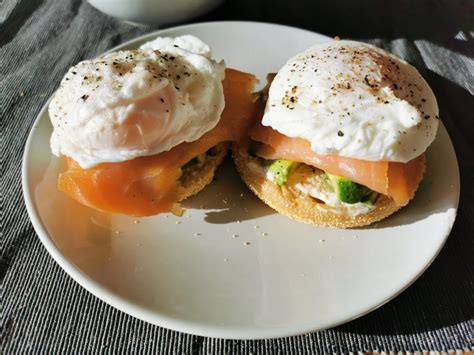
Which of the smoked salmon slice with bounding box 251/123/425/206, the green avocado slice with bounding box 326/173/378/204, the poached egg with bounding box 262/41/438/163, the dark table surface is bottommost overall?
the dark table surface

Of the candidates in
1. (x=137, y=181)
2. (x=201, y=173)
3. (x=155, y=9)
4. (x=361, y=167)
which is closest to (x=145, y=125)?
(x=137, y=181)

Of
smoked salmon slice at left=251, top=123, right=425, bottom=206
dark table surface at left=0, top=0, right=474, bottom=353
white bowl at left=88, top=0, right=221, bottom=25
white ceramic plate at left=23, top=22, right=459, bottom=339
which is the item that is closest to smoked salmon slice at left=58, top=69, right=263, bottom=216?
white ceramic plate at left=23, top=22, right=459, bottom=339

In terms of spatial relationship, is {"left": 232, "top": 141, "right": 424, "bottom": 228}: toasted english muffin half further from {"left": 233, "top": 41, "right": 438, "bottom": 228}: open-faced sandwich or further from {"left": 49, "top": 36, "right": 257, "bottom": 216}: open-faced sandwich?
{"left": 49, "top": 36, "right": 257, "bottom": 216}: open-faced sandwich

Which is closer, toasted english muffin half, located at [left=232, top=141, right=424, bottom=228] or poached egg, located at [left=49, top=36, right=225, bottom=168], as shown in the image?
poached egg, located at [left=49, top=36, right=225, bottom=168]

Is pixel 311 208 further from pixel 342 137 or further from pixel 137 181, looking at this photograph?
pixel 137 181

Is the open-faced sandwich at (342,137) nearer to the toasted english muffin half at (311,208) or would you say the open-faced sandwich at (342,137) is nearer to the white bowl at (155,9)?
the toasted english muffin half at (311,208)
